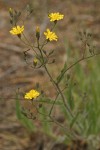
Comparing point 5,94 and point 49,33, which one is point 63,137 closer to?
point 5,94

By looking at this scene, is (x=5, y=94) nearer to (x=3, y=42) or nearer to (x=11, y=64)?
(x=11, y=64)

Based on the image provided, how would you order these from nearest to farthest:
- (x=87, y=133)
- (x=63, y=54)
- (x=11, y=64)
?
1. (x=87, y=133)
2. (x=11, y=64)
3. (x=63, y=54)

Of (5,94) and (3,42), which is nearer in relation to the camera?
(5,94)

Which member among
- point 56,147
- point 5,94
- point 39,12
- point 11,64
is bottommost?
point 56,147

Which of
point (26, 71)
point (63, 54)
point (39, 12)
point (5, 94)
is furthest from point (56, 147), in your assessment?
point (39, 12)

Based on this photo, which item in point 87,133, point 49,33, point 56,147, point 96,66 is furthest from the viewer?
point 96,66

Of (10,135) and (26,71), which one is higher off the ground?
(26,71)
